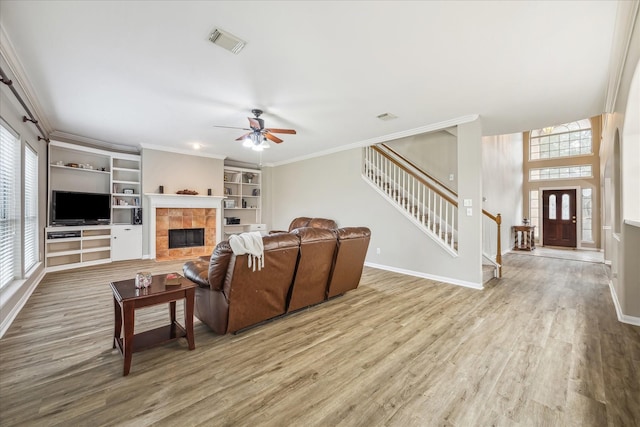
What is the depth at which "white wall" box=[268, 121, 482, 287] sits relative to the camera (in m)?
4.16

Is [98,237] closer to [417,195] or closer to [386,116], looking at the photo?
[386,116]

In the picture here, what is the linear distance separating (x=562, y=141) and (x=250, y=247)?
10.7 metres

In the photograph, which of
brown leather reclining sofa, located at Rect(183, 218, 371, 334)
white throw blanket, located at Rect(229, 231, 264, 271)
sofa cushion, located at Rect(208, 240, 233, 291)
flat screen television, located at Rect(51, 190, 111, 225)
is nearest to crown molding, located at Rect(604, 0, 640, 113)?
brown leather reclining sofa, located at Rect(183, 218, 371, 334)

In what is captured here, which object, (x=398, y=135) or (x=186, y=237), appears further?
(x=186, y=237)

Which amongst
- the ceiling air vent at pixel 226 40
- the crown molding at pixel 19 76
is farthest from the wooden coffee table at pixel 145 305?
the crown molding at pixel 19 76

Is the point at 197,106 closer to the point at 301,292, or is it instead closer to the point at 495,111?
the point at 301,292

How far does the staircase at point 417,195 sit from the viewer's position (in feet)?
15.3

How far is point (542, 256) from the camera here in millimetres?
6809

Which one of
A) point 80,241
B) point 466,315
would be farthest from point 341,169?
point 80,241

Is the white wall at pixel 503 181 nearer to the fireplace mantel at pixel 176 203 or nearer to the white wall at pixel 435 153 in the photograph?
the white wall at pixel 435 153

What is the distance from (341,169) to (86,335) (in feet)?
16.7

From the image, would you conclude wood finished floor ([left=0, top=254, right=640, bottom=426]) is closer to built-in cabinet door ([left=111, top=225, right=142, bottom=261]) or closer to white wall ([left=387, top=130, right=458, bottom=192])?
built-in cabinet door ([left=111, top=225, right=142, bottom=261])

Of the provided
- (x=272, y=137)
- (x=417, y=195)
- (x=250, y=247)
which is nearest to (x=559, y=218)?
(x=417, y=195)

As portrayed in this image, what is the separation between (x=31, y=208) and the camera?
412cm
